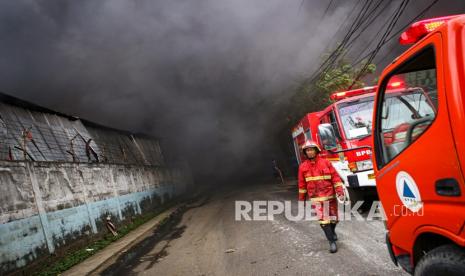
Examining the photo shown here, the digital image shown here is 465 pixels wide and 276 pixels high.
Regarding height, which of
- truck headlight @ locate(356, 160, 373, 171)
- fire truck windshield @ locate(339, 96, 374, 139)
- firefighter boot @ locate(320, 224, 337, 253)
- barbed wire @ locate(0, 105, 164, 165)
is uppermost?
barbed wire @ locate(0, 105, 164, 165)

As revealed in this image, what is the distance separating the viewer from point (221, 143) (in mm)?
28188

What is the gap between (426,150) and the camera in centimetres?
199

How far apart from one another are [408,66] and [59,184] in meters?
7.85

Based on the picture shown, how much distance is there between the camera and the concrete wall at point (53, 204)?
6.40 meters

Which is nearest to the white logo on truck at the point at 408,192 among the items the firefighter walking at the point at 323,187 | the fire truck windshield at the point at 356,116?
the firefighter walking at the point at 323,187

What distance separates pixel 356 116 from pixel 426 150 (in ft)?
17.7

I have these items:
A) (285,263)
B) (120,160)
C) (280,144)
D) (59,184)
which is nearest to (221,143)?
(280,144)

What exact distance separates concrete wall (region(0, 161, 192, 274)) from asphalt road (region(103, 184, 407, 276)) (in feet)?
4.99

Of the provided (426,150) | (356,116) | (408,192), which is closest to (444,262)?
(408,192)

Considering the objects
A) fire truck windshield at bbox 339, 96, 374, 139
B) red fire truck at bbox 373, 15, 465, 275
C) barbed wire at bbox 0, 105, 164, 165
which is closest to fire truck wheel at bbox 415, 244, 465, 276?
red fire truck at bbox 373, 15, 465, 275

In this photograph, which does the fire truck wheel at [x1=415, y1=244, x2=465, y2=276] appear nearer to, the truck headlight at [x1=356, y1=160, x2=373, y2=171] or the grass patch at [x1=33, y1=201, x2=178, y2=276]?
the truck headlight at [x1=356, y1=160, x2=373, y2=171]

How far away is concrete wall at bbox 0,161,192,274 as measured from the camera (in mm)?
6402

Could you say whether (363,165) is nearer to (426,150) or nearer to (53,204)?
(426,150)

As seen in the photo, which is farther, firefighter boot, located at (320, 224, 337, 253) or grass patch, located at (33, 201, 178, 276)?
grass patch, located at (33, 201, 178, 276)
